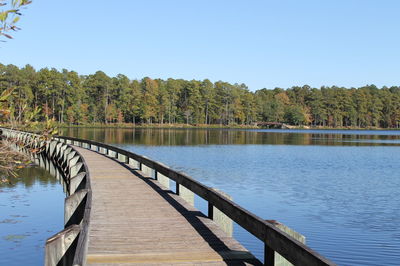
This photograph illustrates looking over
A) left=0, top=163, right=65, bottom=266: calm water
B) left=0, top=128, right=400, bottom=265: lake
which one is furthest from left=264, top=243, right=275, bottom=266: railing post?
left=0, top=163, right=65, bottom=266: calm water

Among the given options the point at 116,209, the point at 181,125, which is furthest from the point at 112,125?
the point at 116,209

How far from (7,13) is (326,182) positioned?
78.4 feet

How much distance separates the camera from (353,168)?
36.1m

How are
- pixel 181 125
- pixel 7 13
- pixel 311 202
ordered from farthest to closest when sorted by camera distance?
pixel 181 125
pixel 311 202
pixel 7 13

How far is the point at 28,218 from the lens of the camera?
53.6ft

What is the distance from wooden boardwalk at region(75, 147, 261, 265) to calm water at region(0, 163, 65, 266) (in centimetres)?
216

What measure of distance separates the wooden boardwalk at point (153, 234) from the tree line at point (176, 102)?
10107 centimetres

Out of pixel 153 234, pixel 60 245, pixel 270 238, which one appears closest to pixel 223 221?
pixel 153 234

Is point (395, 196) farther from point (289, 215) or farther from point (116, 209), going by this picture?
point (116, 209)

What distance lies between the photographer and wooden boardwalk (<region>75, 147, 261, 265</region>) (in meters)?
7.08

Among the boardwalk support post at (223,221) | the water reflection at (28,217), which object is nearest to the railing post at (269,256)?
the boardwalk support post at (223,221)

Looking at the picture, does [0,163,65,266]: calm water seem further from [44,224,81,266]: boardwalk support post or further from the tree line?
the tree line

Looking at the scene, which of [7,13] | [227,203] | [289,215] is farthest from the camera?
[289,215]

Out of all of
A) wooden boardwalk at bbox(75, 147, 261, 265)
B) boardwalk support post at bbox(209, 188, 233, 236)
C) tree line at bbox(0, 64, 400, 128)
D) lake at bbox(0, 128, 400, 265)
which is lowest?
lake at bbox(0, 128, 400, 265)
